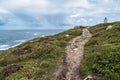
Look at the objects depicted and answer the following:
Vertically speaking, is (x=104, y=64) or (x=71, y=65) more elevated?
(x=104, y=64)

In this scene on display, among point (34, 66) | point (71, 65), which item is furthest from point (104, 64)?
point (34, 66)

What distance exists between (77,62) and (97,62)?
3.65m

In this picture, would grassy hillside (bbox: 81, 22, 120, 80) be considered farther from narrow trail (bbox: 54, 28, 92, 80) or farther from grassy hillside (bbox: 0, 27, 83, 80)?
grassy hillside (bbox: 0, 27, 83, 80)

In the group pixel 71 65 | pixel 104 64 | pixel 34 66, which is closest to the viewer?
pixel 104 64

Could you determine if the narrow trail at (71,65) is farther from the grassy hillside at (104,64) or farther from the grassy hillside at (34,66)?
the grassy hillside at (104,64)

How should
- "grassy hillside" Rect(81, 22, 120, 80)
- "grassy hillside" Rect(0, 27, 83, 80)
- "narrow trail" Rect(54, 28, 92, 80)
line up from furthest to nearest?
1. "grassy hillside" Rect(0, 27, 83, 80)
2. "narrow trail" Rect(54, 28, 92, 80)
3. "grassy hillside" Rect(81, 22, 120, 80)

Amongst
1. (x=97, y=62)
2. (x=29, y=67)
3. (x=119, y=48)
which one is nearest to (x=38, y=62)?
(x=29, y=67)

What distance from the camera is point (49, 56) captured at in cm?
3403

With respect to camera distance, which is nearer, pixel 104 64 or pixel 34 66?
pixel 104 64

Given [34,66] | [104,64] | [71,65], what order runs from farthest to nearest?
[34,66], [71,65], [104,64]

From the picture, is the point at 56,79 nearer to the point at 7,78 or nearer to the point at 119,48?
→ the point at 7,78

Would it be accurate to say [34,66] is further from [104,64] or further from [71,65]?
[104,64]

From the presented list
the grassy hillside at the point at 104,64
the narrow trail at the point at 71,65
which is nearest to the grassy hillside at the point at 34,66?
the narrow trail at the point at 71,65

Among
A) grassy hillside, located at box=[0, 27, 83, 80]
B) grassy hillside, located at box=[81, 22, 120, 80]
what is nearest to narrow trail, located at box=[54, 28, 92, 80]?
grassy hillside, located at box=[0, 27, 83, 80]
